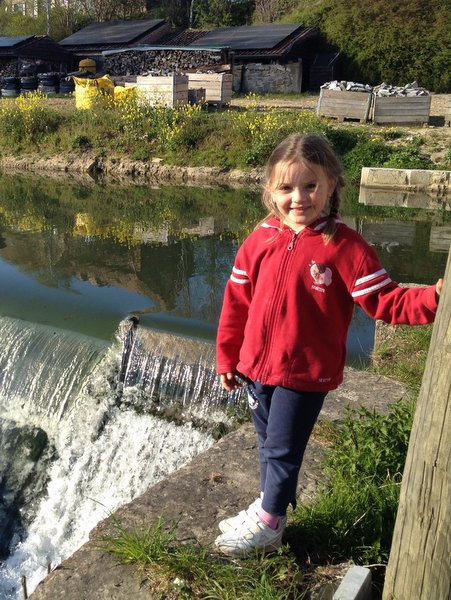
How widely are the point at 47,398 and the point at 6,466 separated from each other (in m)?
0.59

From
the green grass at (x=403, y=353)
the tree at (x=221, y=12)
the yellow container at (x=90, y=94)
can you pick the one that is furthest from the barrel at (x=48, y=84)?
the green grass at (x=403, y=353)

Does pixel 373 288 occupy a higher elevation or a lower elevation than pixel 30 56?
lower

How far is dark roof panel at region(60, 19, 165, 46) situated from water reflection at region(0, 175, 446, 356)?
1975 cm

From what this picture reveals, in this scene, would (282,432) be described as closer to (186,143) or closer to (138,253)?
(138,253)

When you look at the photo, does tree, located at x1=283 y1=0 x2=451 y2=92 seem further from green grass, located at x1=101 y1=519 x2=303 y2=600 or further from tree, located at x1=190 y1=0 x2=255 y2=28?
green grass, located at x1=101 y1=519 x2=303 y2=600

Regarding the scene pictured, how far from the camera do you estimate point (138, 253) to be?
910 centimetres

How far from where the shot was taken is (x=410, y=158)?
15.5 metres

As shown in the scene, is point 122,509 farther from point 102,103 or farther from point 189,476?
point 102,103

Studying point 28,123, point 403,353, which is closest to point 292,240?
point 403,353

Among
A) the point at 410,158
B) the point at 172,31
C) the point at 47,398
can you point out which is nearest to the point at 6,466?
the point at 47,398

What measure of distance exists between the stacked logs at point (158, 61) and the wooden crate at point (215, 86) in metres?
4.56

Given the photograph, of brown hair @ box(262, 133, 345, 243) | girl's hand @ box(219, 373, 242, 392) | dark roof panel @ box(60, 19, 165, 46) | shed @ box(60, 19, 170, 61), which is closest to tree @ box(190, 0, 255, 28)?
shed @ box(60, 19, 170, 61)

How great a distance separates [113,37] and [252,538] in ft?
108

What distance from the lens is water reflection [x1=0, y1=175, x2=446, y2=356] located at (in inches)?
260
